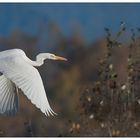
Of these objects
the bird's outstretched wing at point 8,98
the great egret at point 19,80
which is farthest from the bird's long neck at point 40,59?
the bird's outstretched wing at point 8,98

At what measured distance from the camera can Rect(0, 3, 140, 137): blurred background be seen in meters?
5.96

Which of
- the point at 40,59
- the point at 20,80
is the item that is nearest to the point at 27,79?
the point at 20,80

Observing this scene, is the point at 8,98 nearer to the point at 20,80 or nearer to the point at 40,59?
the point at 20,80

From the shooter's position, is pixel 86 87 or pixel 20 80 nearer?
pixel 20 80

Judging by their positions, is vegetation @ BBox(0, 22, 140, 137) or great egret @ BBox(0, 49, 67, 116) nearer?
great egret @ BBox(0, 49, 67, 116)

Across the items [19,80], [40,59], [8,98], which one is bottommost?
[8,98]

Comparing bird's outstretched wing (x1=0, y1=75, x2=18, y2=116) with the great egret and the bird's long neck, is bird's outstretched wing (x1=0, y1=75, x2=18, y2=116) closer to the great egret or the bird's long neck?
the great egret

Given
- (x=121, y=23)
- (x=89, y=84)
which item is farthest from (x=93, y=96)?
(x=121, y=23)

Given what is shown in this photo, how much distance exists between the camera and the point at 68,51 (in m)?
6.02

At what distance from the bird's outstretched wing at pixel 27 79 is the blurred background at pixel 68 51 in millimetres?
75

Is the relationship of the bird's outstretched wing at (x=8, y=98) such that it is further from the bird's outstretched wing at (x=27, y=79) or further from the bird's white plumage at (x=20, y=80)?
the bird's outstretched wing at (x=27, y=79)

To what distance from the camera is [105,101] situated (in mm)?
5980

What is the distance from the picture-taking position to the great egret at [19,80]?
5840 mm

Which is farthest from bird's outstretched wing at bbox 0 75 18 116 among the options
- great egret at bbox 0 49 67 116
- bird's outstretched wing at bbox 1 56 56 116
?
bird's outstretched wing at bbox 1 56 56 116
